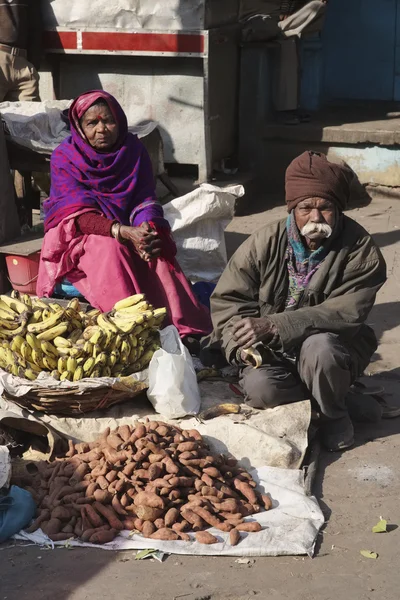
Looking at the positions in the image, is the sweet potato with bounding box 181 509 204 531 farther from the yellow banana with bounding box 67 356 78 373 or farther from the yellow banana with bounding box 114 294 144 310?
the yellow banana with bounding box 114 294 144 310

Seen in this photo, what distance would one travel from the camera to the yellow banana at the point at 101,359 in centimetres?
455

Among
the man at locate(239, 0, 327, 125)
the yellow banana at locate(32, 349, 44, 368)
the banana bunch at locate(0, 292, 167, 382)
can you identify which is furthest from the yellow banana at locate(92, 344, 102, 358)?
the man at locate(239, 0, 327, 125)

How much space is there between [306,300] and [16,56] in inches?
172

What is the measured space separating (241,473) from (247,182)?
511 cm

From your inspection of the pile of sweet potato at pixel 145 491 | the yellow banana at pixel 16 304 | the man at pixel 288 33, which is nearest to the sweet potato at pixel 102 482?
the pile of sweet potato at pixel 145 491

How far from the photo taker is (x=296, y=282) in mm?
4719

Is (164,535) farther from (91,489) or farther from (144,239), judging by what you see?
(144,239)

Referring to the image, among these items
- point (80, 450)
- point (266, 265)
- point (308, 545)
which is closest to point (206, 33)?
point (266, 265)

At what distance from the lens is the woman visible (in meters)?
5.48

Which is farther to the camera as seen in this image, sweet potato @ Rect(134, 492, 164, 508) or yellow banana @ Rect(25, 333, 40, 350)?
yellow banana @ Rect(25, 333, 40, 350)

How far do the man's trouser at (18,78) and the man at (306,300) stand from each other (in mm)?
3984

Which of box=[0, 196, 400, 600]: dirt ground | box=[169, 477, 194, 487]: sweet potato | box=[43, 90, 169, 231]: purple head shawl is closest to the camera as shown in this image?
box=[0, 196, 400, 600]: dirt ground

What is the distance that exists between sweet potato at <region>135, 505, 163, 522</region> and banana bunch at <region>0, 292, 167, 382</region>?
85 centimetres

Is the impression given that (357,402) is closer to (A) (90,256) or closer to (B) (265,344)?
(B) (265,344)
